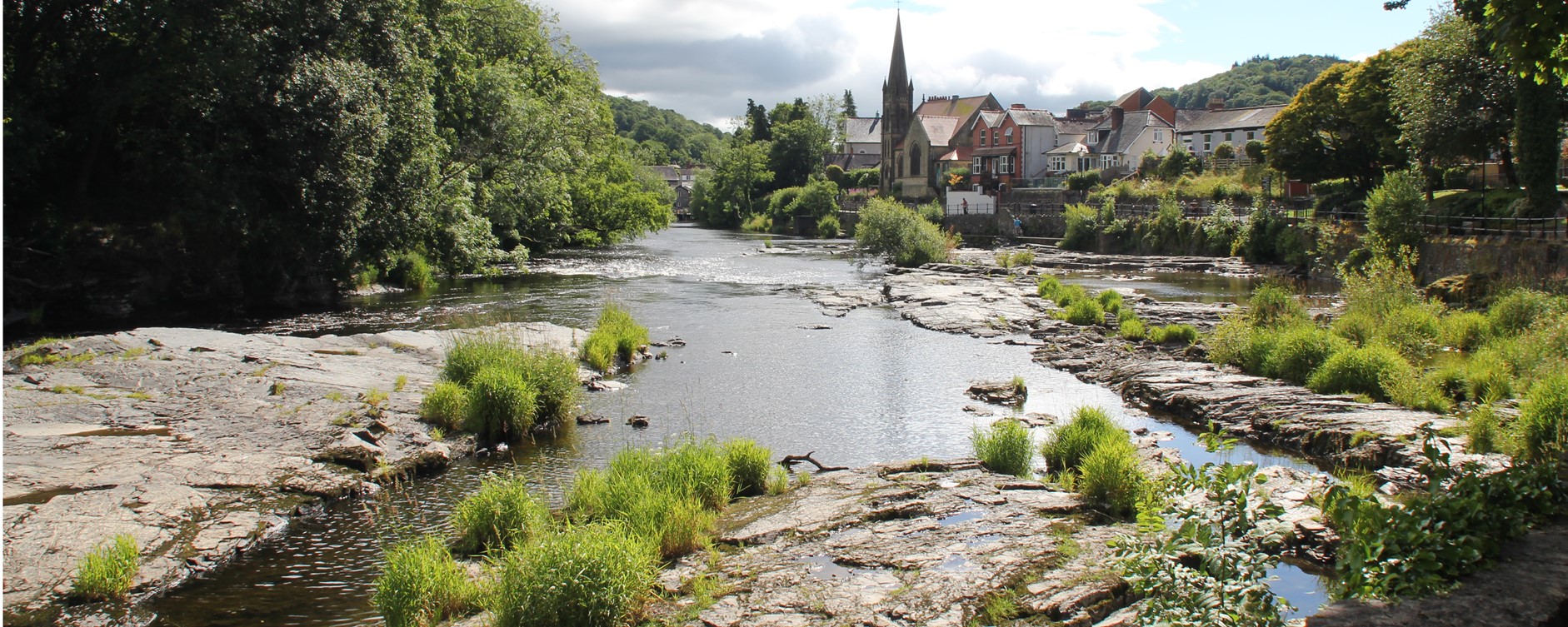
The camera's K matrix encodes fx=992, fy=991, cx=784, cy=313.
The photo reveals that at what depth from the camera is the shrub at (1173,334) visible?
83.1 feet

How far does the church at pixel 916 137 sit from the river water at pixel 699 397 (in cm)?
6230

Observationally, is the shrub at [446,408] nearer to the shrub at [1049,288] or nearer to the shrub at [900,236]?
the shrub at [1049,288]

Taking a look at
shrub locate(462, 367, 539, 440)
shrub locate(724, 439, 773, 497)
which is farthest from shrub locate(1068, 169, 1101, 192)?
shrub locate(724, 439, 773, 497)

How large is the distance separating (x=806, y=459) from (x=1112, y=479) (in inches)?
183

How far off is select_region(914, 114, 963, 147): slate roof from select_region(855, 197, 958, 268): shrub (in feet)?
165

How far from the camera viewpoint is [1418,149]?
37719 millimetres

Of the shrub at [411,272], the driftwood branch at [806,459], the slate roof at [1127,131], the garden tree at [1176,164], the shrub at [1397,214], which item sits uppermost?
the slate roof at [1127,131]

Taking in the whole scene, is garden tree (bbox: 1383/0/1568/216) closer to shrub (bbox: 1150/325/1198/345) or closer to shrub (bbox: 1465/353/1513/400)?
shrub (bbox: 1465/353/1513/400)

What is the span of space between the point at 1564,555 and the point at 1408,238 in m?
28.7

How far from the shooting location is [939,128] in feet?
349

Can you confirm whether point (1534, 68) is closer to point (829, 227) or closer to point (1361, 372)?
point (1361, 372)

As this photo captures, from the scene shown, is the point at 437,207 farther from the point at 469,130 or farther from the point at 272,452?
the point at 272,452

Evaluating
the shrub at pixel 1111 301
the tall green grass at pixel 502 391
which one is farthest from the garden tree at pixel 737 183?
the tall green grass at pixel 502 391

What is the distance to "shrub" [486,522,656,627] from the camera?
8219 mm
